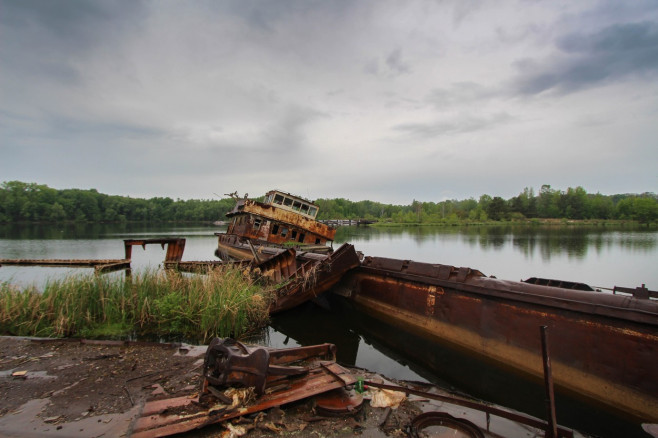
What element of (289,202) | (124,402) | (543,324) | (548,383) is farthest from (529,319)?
(289,202)

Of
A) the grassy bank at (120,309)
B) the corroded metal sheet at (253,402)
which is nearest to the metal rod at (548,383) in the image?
the corroded metal sheet at (253,402)

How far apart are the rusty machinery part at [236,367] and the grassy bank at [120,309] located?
3637 millimetres

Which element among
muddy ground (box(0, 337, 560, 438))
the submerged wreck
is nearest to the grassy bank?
muddy ground (box(0, 337, 560, 438))

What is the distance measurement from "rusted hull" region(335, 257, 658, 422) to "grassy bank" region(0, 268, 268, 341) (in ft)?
14.8

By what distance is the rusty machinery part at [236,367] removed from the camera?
145 inches

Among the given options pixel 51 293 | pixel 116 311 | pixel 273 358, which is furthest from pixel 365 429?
pixel 51 293

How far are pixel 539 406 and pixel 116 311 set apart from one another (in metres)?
8.74

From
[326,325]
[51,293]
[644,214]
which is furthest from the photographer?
[644,214]

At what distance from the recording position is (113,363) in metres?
5.01

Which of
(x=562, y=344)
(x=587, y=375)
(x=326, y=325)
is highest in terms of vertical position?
(x=562, y=344)

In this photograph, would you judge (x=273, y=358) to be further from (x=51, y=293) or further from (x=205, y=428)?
(x=51, y=293)

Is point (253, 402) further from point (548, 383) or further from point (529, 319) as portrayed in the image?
point (529, 319)

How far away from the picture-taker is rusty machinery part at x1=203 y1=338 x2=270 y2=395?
3.69m

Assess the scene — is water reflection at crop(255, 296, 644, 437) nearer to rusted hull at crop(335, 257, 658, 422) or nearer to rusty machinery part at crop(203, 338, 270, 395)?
rusted hull at crop(335, 257, 658, 422)
